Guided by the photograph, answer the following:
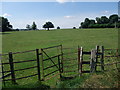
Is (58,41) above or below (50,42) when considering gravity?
above

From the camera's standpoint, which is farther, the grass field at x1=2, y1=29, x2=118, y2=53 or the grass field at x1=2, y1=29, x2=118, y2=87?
the grass field at x1=2, y1=29, x2=118, y2=53

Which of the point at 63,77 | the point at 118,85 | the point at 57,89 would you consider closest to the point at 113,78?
Result: the point at 118,85

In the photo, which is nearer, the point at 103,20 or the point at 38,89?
the point at 38,89

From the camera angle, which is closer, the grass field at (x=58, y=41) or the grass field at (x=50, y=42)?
the grass field at (x=50, y=42)

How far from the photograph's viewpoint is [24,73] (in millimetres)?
8852

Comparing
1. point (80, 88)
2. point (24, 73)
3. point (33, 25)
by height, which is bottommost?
point (24, 73)

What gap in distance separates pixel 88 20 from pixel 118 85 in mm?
123888

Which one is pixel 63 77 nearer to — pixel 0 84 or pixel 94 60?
pixel 94 60

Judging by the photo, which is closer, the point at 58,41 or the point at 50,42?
the point at 50,42

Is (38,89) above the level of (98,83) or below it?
below

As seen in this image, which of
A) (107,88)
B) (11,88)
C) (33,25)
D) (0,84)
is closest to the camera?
(107,88)

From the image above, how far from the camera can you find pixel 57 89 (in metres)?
5.21

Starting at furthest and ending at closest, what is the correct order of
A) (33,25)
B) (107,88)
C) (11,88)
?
(33,25) → (11,88) → (107,88)

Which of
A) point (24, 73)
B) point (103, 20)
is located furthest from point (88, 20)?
point (24, 73)
